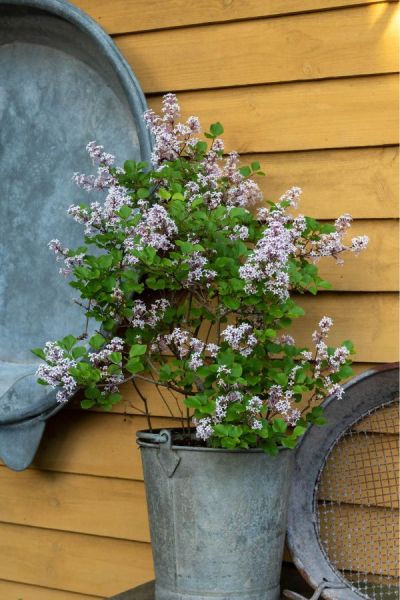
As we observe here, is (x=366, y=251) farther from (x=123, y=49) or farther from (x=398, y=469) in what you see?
(x=123, y=49)

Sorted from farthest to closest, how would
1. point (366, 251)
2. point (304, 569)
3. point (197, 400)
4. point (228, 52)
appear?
1. point (228, 52)
2. point (366, 251)
3. point (304, 569)
4. point (197, 400)

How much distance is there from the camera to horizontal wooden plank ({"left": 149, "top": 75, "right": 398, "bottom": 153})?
2076 millimetres

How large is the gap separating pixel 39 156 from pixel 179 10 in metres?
0.55

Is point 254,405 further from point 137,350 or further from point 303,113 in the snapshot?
point 303,113

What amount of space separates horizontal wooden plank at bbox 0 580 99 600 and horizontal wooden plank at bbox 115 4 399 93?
1.31m

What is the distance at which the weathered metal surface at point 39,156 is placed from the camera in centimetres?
243

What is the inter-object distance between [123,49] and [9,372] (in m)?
0.87

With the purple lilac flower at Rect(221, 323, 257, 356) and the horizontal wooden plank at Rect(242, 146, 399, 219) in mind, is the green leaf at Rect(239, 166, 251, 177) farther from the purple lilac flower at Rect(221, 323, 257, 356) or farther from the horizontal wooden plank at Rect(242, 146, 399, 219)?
the purple lilac flower at Rect(221, 323, 257, 356)

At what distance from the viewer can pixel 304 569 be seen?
195cm

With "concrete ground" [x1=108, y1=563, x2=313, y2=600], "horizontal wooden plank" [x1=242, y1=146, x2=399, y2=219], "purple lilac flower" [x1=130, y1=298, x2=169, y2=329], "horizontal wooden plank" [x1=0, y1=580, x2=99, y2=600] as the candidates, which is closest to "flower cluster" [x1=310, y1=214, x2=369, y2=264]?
"horizontal wooden plank" [x1=242, y1=146, x2=399, y2=219]

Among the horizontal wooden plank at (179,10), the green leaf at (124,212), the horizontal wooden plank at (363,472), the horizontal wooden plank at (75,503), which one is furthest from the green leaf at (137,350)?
the horizontal wooden plank at (179,10)

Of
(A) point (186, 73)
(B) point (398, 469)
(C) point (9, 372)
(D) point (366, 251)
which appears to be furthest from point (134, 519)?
(A) point (186, 73)

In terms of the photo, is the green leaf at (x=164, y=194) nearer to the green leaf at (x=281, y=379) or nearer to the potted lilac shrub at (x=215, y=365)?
the potted lilac shrub at (x=215, y=365)

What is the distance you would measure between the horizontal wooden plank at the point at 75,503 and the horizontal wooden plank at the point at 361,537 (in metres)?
0.51
